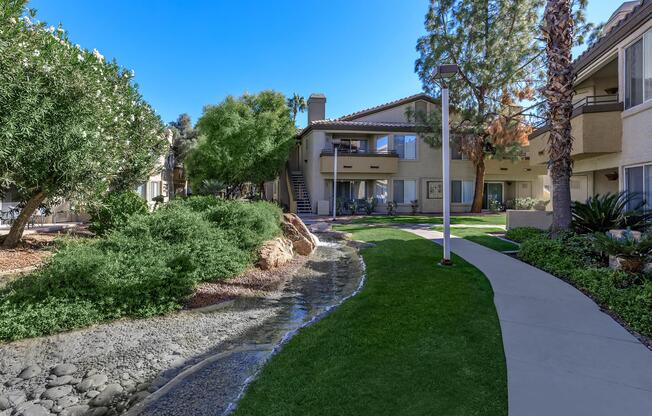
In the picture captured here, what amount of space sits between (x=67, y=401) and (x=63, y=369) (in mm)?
779

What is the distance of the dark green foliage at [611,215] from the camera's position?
9.49 m

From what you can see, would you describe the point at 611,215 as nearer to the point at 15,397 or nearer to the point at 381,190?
the point at 15,397

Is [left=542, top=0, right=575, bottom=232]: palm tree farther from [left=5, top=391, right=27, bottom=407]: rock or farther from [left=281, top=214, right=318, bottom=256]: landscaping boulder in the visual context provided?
[left=5, top=391, right=27, bottom=407]: rock

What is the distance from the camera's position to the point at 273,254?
1098cm

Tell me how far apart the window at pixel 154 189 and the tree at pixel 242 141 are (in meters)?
2.90

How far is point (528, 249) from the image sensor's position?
9.77 m

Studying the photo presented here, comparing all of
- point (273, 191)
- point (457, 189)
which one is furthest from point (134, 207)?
point (273, 191)

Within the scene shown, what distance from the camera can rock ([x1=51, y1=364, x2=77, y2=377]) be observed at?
490 cm

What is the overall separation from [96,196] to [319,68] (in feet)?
66.8

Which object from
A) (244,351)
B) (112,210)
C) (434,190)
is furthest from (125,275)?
(434,190)

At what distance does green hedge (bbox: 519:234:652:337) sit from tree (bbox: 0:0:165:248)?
34.7 feet

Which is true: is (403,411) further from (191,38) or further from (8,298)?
(191,38)

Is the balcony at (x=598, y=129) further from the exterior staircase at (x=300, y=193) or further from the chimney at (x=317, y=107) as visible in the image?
the chimney at (x=317, y=107)

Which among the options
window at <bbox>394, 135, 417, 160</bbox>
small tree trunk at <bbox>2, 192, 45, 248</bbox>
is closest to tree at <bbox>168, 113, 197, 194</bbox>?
window at <bbox>394, 135, 417, 160</bbox>
